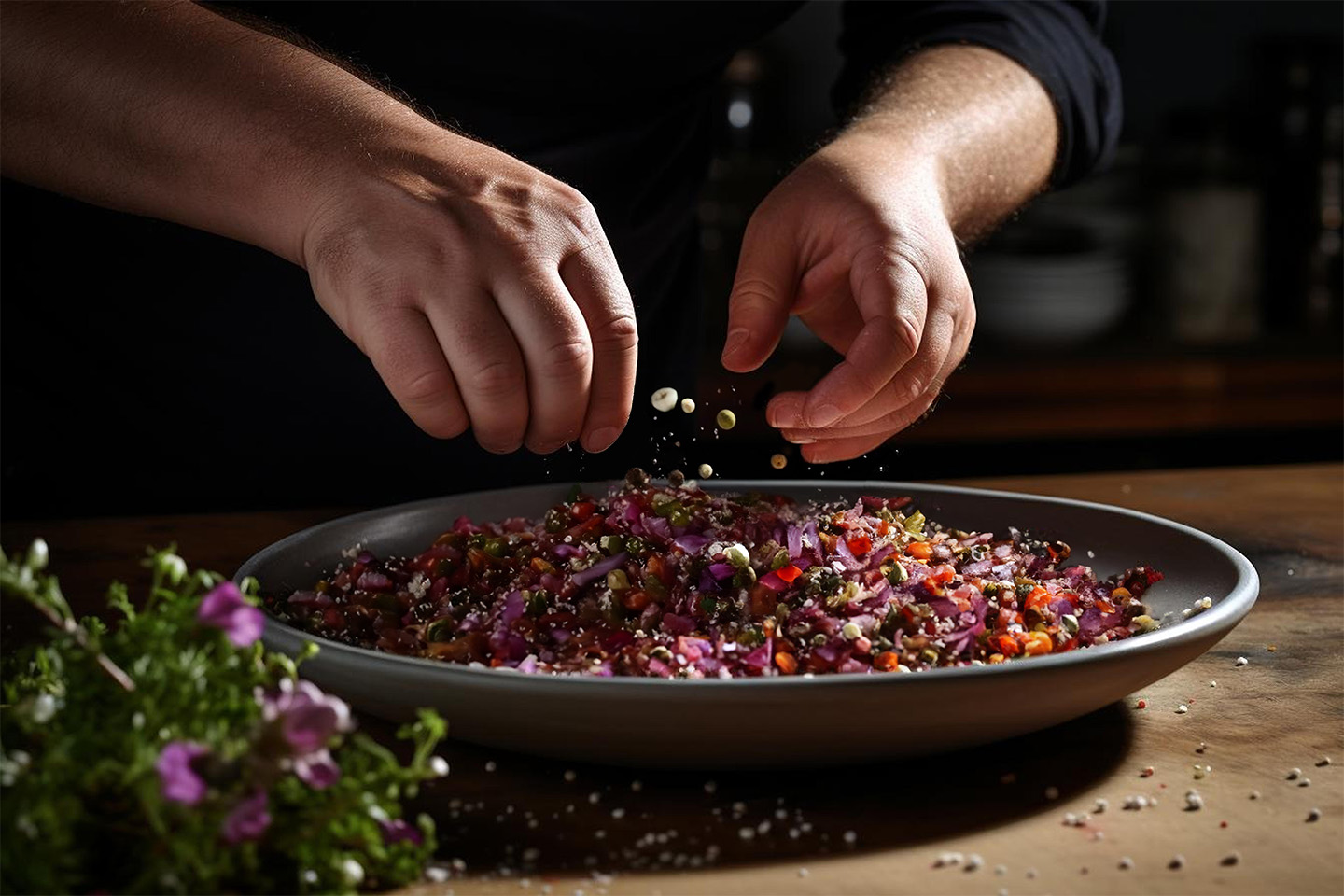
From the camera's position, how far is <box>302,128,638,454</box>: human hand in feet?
2.90

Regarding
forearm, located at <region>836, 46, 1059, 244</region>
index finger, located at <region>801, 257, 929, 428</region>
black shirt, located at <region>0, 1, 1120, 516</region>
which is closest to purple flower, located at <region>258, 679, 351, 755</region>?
index finger, located at <region>801, 257, 929, 428</region>

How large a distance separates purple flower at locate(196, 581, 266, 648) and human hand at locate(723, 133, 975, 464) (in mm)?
584

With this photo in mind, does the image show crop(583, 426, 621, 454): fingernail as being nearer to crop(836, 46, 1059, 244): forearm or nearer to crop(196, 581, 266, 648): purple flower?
crop(196, 581, 266, 648): purple flower

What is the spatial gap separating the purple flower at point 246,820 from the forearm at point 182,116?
0.53 m

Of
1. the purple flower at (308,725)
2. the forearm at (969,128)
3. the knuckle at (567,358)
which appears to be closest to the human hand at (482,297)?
the knuckle at (567,358)

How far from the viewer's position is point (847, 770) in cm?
80

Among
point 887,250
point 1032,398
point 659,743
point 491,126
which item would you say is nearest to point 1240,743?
point 659,743

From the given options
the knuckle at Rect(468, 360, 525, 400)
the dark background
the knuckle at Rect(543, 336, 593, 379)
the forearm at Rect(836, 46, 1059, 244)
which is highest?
the forearm at Rect(836, 46, 1059, 244)

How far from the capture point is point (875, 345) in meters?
1.08

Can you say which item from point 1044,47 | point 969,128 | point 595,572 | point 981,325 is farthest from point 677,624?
point 981,325

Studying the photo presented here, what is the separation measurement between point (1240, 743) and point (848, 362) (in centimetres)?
39

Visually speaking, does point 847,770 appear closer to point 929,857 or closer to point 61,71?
point 929,857

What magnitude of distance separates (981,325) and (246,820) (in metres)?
2.69

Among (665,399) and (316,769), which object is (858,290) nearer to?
(665,399)
